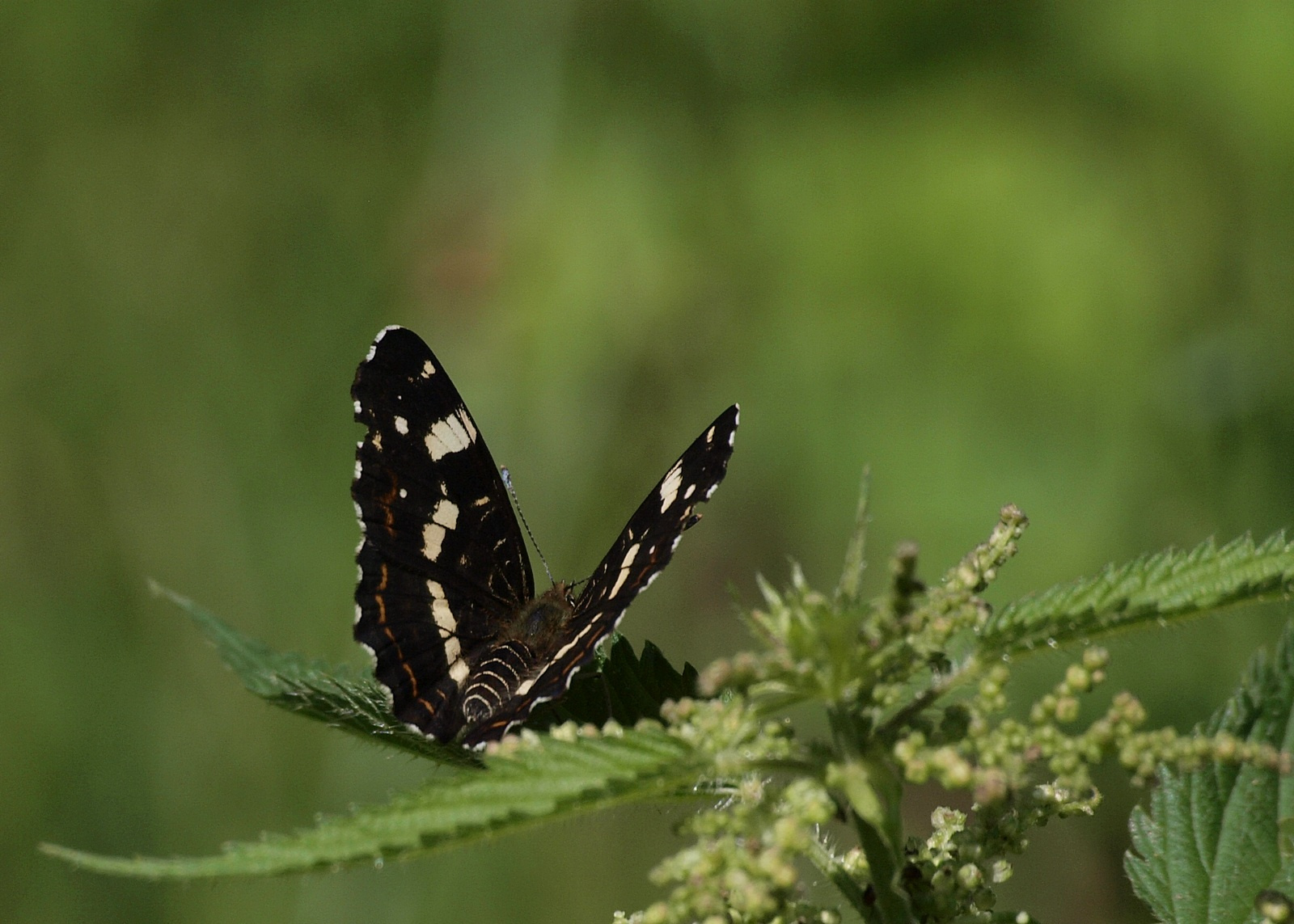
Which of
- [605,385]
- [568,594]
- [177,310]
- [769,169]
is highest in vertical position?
[177,310]

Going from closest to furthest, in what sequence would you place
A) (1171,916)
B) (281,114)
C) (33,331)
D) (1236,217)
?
(1171,916) → (1236,217) → (33,331) → (281,114)

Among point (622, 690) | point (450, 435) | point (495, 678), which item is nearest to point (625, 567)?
point (622, 690)

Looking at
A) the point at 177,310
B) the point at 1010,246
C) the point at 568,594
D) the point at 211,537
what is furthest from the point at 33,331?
the point at 1010,246

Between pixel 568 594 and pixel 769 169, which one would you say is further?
pixel 769 169

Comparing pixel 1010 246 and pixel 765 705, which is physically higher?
pixel 1010 246

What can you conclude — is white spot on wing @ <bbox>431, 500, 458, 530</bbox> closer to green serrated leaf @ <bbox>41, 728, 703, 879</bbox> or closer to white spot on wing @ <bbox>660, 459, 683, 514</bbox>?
white spot on wing @ <bbox>660, 459, 683, 514</bbox>

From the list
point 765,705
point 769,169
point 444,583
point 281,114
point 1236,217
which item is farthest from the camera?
point 281,114

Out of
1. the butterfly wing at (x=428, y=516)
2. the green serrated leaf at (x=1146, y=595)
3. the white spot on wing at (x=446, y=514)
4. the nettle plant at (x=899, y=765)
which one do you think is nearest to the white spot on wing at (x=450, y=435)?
the butterfly wing at (x=428, y=516)

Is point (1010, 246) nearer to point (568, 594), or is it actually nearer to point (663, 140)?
point (663, 140)
